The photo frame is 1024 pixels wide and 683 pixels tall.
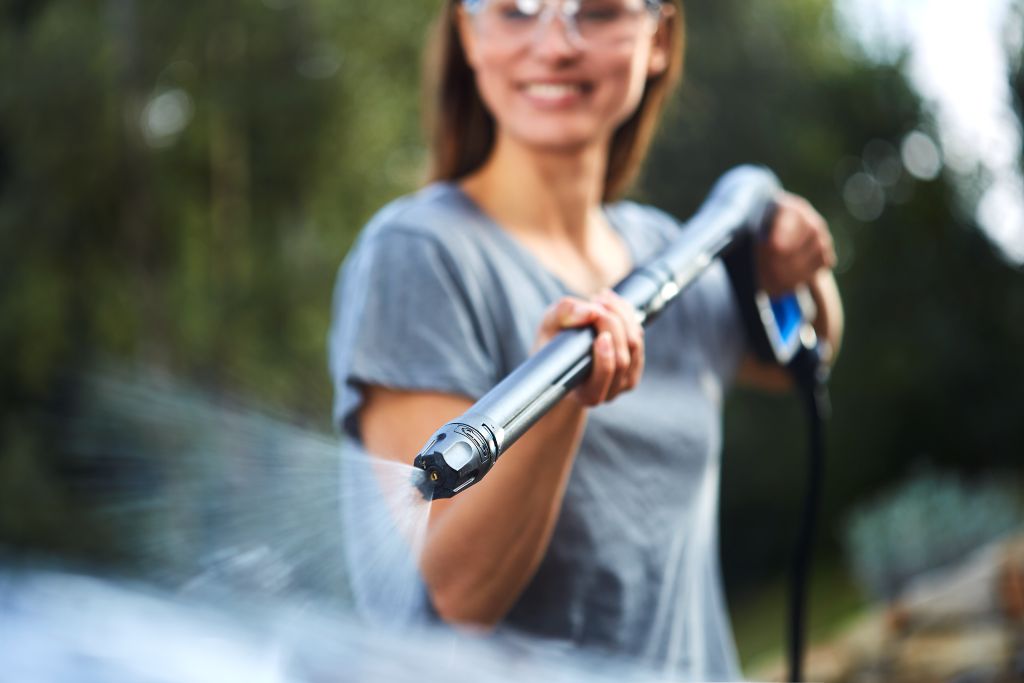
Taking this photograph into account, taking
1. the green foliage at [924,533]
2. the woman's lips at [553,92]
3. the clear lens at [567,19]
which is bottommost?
the woman's lips at [553,92]

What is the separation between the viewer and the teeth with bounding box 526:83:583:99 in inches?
53.3

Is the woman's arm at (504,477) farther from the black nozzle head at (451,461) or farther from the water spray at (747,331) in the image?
the black nozzle head at (451,461)

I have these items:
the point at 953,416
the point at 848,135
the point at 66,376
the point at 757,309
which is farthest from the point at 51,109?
the point at 757,309

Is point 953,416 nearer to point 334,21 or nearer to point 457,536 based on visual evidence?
point 334,21

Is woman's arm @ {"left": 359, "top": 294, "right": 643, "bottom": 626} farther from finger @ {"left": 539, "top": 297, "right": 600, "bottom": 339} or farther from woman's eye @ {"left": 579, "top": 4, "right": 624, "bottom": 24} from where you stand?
woman's eye @ {"left": 579, "top": 4, "right": 624, "bottom": 24}

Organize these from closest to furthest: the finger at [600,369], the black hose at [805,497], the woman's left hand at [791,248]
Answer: the finger at [600,369] → the woman's left hand at [791,248] → the black hose at [805,497]

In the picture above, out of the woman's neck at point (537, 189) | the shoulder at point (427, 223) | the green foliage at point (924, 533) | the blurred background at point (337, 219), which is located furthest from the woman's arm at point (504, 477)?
the blurred background at point (337, 219)

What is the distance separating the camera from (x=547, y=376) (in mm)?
958

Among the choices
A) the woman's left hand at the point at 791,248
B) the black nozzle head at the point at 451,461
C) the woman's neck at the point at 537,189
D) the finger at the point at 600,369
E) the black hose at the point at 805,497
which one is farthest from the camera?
the black hose at the point at 805,497

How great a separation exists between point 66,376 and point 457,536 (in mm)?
9700

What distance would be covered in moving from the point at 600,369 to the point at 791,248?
618 mm

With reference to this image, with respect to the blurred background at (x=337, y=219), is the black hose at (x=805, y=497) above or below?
below

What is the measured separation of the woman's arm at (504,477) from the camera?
106cm

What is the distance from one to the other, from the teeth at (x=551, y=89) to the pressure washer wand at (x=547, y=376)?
210 millimetres
